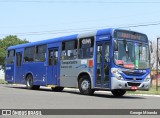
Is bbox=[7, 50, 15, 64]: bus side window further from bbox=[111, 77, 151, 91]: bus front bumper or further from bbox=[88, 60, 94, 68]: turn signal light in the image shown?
bbox=[111, 77, 151, 91]: bus front bumper

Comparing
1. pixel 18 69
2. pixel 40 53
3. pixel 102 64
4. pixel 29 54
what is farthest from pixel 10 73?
pixel 102 64

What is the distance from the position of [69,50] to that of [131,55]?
4.16 m

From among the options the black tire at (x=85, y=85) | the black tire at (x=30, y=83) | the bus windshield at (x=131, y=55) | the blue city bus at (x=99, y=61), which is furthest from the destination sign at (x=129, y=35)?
the black tire at (x=30, y=83)

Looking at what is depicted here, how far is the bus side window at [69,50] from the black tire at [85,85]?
1.45m

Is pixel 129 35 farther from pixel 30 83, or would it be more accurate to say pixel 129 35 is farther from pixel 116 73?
pixel 30 83

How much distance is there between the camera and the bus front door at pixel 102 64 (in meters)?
19.7

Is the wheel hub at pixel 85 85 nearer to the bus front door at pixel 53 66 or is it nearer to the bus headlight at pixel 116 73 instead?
the bus headlight at pixel 116 73

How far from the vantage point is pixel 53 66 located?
24.1 metres

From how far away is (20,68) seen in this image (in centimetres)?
2850

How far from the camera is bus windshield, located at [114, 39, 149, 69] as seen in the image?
19484 millimetres

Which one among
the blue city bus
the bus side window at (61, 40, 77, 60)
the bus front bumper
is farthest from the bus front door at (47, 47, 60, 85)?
the bus front bumper

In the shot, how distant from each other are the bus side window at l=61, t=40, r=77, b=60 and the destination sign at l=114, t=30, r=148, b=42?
3061 mm

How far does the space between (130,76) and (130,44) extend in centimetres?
162

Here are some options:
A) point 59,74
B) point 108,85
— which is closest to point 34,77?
point 59,74
